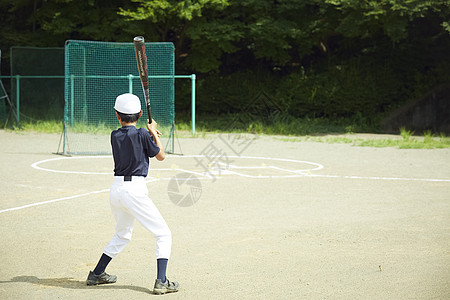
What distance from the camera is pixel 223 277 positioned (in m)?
6.00

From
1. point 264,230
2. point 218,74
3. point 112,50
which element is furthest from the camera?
point 218,74

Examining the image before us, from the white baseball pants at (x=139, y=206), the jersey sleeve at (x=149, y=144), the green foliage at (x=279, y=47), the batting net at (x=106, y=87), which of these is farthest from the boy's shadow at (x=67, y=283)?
the green foliage at (x=279, y=47)

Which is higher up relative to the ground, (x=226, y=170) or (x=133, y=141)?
(x=133, y=141)

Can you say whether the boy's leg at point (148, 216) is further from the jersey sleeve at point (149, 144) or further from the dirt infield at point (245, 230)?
the dirt infield at point (245, 230)

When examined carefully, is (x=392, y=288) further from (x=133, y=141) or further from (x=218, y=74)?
(x=218, y=74)

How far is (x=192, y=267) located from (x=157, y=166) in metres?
8.37

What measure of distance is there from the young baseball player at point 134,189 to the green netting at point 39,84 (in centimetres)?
2067

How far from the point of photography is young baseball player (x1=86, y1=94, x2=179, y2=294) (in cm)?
553

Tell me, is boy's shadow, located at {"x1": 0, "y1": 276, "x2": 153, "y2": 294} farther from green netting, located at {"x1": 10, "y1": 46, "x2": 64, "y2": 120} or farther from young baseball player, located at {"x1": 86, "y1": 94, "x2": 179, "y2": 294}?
green netting, located at {"x1": 10, "y1": 46, "x2": 64, "y2": 120}

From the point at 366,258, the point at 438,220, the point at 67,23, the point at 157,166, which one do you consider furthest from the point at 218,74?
the point at 366,258

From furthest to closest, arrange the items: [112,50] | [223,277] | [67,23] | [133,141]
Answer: [67,23], [112,50], [223,277], [133,141]

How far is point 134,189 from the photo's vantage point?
18.2ft

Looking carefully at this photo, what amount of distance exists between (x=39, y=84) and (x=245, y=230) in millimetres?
21099

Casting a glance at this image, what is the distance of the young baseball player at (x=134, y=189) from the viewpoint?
5531 millimetres
